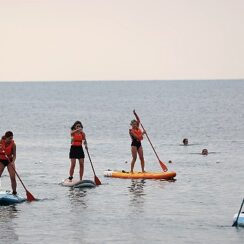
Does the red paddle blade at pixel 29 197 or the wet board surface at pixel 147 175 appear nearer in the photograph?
the red paddle blade at pixel 29 197

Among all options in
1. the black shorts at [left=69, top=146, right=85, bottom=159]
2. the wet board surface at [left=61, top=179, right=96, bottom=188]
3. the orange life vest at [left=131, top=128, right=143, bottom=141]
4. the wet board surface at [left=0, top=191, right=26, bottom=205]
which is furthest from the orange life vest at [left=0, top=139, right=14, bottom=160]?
the orange life vest at [left=131, top=128, right=143, bottom=141]

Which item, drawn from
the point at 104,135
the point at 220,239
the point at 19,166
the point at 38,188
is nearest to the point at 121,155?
the point at 19,166

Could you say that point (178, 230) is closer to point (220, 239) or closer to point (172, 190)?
point (220, 239)

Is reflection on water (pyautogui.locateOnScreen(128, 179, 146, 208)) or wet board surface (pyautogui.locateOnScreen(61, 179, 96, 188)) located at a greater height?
wet board surface (pyautogui.locateOnScreen(61, 179, 96, 188))

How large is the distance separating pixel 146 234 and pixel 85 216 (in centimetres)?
267

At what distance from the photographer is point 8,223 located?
24.3 metres

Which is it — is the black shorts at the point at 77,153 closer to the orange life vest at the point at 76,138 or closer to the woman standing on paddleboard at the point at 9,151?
the orange life vest at the point at 76,138

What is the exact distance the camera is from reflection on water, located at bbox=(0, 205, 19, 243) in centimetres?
2266

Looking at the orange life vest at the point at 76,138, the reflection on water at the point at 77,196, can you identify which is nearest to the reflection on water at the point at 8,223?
the reflection on water at the point at 77,196

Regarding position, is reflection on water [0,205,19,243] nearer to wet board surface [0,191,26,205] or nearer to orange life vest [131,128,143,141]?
wet board surface [0,191,26,205]

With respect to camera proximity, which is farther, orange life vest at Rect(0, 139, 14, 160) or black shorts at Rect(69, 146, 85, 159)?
black shorts at Rect(69, 146, 85, 159)

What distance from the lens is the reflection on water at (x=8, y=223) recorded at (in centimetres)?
2266

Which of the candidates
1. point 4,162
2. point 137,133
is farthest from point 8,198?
point 137,133

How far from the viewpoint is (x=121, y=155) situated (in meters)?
46.1
